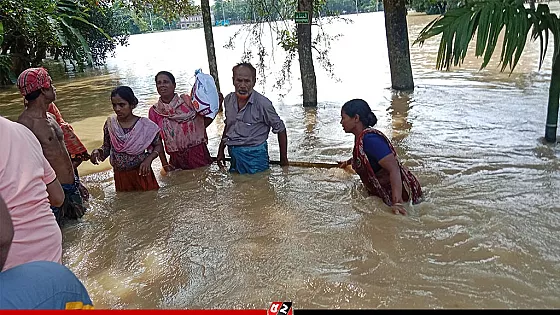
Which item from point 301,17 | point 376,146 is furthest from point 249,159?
point 301,17

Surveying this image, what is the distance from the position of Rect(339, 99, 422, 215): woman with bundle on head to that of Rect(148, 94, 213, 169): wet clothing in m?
1.99

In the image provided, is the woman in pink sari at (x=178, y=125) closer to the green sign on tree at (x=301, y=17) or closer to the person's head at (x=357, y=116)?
the person's head at (x=357, y=116)

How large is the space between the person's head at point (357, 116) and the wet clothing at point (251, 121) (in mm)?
1177

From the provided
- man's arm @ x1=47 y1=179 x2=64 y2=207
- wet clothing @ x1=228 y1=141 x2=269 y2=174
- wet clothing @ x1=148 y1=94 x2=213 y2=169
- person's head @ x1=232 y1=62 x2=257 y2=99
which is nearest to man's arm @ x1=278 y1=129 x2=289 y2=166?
wet clothing @ x1=228 y1=141 x2=269 y2=174

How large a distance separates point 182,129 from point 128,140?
75 centimetres

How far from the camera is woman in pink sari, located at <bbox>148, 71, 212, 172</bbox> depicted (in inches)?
201

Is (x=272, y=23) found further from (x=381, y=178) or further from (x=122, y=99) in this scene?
(x=381, y=178)

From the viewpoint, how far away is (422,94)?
30.5ft

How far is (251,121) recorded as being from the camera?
5000 millimetres

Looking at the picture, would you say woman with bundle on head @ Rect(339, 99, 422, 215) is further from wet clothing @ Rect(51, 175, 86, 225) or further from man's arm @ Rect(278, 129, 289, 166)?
wet clothing @ Rect(51, 175, 86, 225)

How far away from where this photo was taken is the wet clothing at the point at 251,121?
493 cm

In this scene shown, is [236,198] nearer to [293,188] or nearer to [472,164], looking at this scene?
[293,188]

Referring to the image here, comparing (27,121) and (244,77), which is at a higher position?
(244,77)

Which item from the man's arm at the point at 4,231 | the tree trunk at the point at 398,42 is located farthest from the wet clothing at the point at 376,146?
the tree trunk at the point at 398,42
